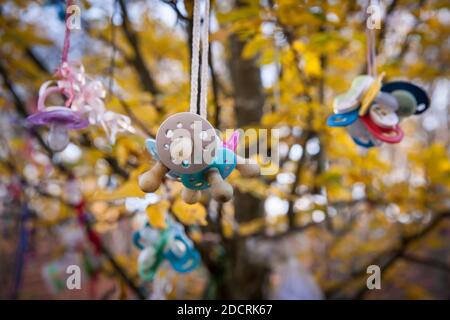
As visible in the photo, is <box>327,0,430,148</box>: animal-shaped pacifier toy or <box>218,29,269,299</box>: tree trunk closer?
<box>327,0,430,148</box>: animal-shaped pacifier toy

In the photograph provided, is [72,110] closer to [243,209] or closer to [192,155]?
[192,155]

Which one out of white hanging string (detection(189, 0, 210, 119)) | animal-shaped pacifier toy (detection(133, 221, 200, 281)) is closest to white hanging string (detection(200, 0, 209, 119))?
white hanging string (detection(189, 0, 210, 119))

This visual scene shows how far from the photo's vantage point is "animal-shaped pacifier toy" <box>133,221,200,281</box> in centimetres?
81

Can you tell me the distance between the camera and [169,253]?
814mm

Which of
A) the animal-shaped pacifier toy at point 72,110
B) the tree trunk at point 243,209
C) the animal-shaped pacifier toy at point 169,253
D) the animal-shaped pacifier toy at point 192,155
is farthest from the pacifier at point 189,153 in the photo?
the tree trunk at point 243,209

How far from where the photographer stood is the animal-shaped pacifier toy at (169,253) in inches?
31.8

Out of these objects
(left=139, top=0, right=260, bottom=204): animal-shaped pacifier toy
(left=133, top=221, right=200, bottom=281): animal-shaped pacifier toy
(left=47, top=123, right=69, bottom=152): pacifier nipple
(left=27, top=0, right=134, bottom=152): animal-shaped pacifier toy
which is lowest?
(left=133, top=221, right=200, bottom=281): animal-shaped pacifier toy

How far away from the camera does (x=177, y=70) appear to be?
6.57 feet

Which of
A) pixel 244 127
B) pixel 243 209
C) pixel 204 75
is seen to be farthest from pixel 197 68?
pixel 243 209

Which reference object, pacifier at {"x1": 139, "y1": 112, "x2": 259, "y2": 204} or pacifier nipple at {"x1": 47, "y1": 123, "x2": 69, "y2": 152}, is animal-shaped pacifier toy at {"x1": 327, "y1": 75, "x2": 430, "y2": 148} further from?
pacifier nipple at {"x1": 47, "y1": 123, "x2": 69, "y2": 152}

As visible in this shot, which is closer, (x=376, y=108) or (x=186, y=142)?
(x=186, y=142)

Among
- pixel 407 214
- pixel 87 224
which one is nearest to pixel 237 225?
pixel 87 224

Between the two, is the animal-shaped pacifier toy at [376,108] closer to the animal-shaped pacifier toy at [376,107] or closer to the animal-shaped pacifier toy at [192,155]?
the animal-shaped pacifier toy at [376,107]

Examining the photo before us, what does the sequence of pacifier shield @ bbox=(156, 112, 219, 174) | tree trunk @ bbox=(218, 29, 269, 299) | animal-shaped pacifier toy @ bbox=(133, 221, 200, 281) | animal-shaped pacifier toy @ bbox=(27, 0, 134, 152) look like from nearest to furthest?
1. pacifier shield @ bbox=(156, 112, 219, 174)
2. animal-shaped pacifier toy @ bbox=(27, 0, 134, 152)
3. animal-shaped pacifier toy @ bbox=(133, 221, 200, 281)
4. tree trunk @ bbox=(218, 29, 269, 299)
